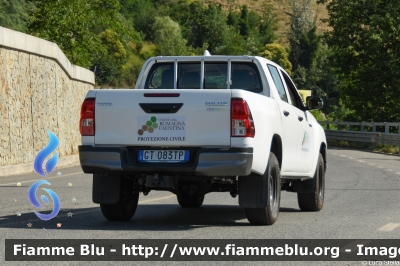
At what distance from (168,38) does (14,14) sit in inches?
4378

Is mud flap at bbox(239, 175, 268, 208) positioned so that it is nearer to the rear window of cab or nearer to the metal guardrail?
the rear window of cab

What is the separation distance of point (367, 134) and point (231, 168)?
Result: 3320cm

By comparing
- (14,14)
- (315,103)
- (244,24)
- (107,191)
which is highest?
(244,24)

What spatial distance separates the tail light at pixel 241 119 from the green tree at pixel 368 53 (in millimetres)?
38901

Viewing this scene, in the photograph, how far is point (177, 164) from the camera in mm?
9609

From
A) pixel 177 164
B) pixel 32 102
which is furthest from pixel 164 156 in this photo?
pixel 32 102

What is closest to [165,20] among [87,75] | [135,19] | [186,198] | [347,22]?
[135,19]

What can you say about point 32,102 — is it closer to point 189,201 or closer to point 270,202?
point 189,201

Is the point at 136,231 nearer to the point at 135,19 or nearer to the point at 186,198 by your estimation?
the point at 186,198

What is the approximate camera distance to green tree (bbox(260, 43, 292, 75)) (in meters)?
149

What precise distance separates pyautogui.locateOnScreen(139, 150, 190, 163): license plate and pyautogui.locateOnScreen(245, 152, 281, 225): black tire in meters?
0.92

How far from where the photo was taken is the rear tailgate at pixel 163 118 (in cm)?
946

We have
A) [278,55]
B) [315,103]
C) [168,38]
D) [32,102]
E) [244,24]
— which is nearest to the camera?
[315,103]

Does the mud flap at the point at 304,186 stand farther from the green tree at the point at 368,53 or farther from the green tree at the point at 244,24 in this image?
the green tree at the point at 244,24
